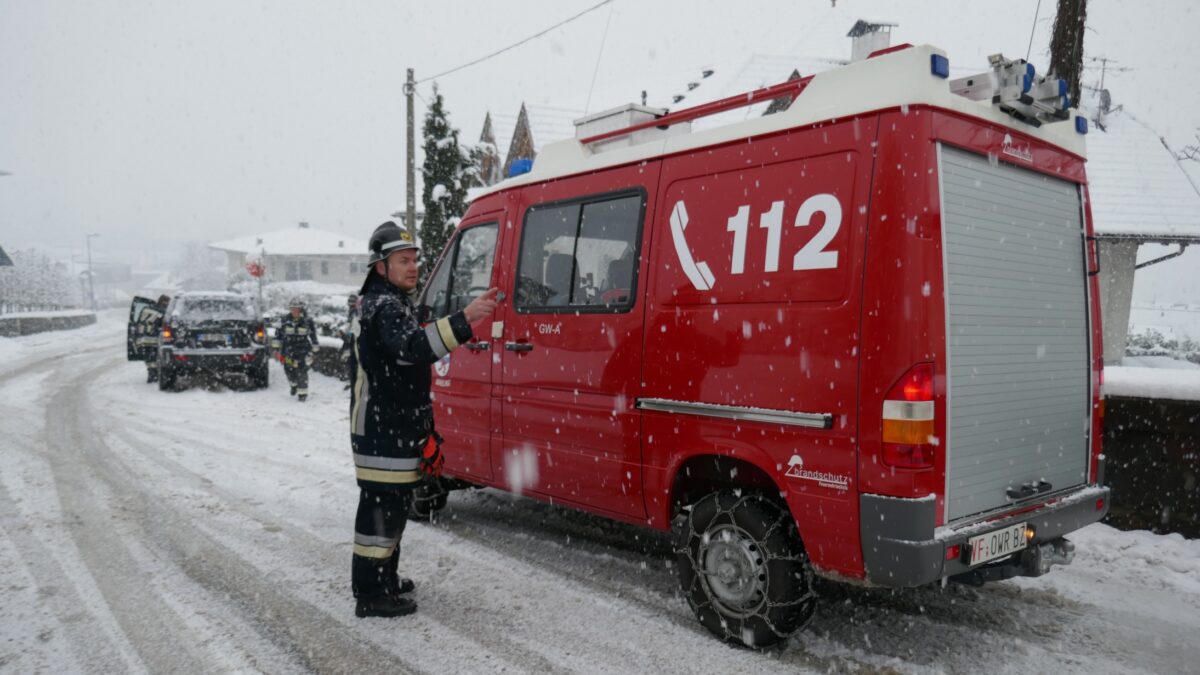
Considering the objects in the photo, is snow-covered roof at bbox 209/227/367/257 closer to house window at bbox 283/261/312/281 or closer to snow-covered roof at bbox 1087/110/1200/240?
house window at bbox 283/261/312/281

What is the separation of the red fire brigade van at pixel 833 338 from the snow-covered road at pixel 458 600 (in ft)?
1.50

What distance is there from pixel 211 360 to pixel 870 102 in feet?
42.5

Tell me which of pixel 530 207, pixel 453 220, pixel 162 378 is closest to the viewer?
pixel 530 207

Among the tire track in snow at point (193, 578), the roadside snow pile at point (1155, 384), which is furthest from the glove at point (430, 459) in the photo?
the roadside snow pile at point (1155, 384)

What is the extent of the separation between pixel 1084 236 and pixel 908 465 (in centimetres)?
198

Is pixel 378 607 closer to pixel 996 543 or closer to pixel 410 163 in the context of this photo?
pixel 996 543

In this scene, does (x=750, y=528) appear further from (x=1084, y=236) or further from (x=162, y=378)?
(x=162, y=378)

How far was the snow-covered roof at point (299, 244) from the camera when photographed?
64938mm

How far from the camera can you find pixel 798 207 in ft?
10.9

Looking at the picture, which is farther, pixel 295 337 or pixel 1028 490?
pixel 295 337

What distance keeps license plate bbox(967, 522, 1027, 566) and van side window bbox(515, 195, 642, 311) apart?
197 cm

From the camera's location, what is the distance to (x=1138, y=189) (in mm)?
16609

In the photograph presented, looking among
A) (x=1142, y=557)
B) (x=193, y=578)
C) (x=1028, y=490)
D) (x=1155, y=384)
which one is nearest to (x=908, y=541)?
(x=1028, y=490)

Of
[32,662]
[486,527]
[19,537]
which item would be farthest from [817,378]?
[19,537]
